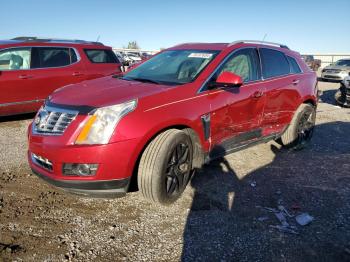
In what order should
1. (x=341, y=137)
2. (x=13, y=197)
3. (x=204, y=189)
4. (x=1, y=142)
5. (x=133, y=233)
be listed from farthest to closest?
(x=341, y=137) < (x=1, y=142) < (x=204, y=189) < (x=13, y=197) < (x=133, y=233)

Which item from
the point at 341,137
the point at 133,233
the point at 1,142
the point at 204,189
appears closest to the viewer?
the point at 133,233

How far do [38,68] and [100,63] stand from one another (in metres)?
1.52

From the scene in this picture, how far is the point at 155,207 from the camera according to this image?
346 cm

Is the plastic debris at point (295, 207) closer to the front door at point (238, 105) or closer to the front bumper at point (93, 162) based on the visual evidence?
the front door at point (238, 105)

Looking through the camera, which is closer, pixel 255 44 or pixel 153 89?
pixel 153 89

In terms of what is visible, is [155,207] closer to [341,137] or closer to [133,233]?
[133,233]

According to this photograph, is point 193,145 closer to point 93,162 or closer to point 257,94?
point 93,162

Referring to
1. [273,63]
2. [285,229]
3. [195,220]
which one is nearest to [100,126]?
[195,220]

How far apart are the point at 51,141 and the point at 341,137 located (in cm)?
602

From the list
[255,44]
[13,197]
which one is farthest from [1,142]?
[255,44]

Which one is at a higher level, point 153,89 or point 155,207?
point 153,89

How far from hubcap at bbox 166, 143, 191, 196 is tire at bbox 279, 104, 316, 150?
2.59 meters

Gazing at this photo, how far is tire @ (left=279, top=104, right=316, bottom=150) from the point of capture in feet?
18.0

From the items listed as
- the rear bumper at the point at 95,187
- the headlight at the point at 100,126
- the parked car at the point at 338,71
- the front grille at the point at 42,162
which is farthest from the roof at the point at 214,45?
the parked car at the point at 338,71
